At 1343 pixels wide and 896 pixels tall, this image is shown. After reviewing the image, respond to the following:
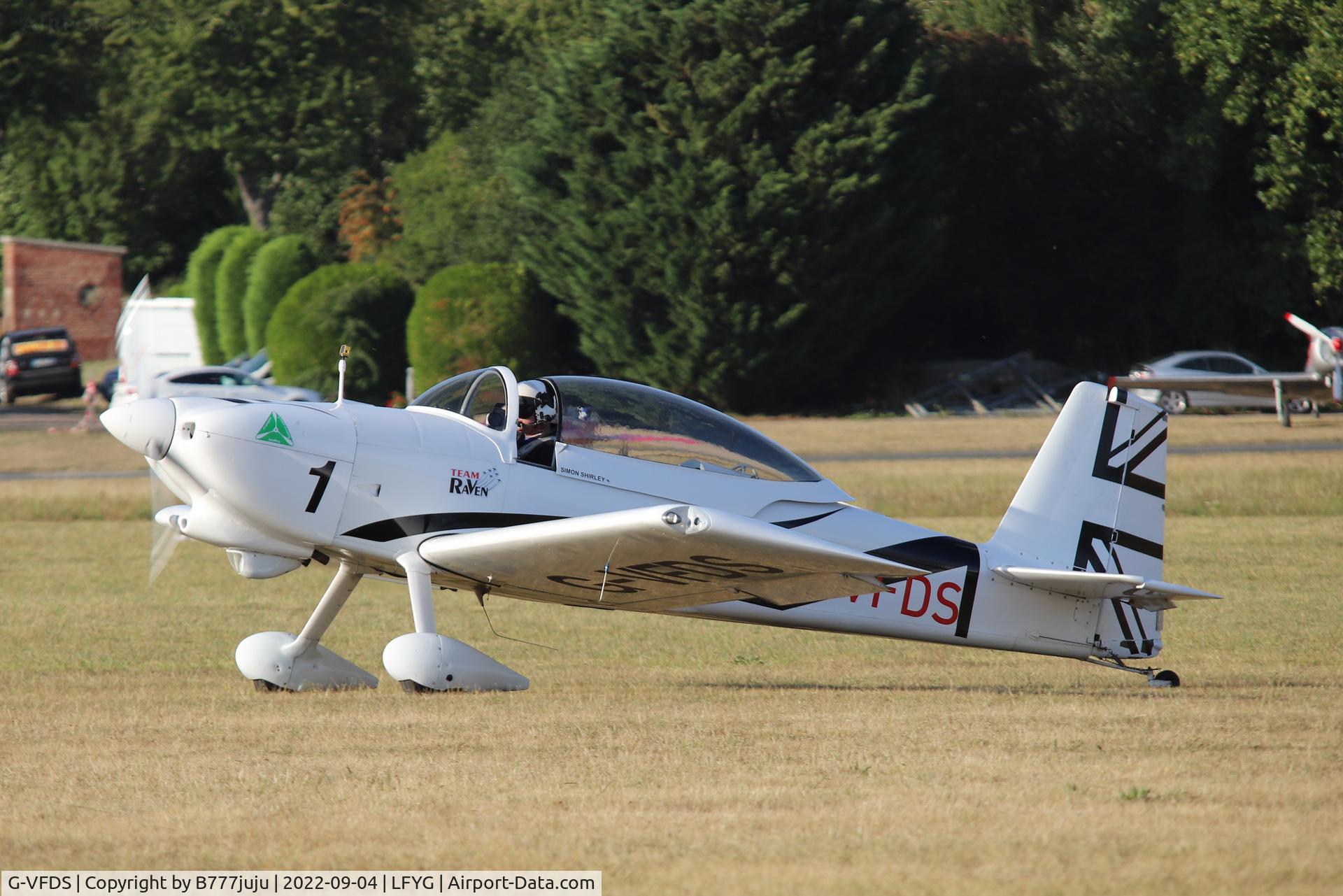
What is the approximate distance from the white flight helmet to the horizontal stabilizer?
298 cm

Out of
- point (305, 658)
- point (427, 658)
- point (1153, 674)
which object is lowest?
point (1153, 674)

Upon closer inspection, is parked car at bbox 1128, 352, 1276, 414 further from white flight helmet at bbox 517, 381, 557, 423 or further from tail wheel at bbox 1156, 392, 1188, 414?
white flight helmet at bbox 517, 381, 557, 423

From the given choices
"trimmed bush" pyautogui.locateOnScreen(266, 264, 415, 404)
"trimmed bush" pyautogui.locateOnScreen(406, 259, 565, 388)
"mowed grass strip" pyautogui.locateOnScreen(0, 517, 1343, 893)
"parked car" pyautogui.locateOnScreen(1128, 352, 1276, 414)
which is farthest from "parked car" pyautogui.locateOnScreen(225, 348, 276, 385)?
"mowed grass strip" pyautogui.locateOnScreen(0, 517, 1343, 893)

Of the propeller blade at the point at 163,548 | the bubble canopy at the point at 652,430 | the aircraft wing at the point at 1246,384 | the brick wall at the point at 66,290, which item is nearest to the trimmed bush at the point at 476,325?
the aircraft wing at the point at 1246,384

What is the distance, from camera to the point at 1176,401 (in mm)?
35250

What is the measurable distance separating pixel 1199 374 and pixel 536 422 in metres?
29.9

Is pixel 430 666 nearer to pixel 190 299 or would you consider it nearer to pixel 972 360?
pixel 972 360

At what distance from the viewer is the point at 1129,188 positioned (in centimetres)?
3947

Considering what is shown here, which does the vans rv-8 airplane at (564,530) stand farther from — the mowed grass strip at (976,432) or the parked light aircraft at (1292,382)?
the parked light aircraft at (1292,382)

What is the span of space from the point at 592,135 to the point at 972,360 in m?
12.7

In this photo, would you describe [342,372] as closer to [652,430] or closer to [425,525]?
[425,525]

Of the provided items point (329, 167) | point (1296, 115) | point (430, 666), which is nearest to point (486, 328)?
point (1296, 115)

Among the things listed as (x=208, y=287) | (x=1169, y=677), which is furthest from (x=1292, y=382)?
(x=208, y=287)

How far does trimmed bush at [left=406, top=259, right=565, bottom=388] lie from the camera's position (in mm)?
37469
